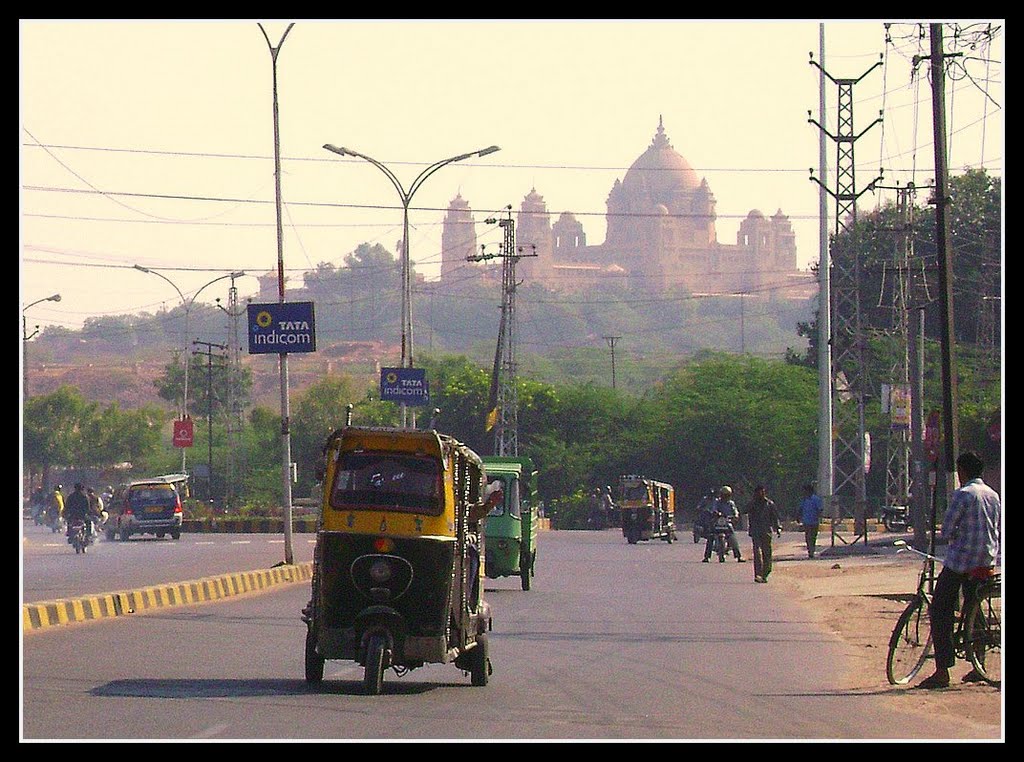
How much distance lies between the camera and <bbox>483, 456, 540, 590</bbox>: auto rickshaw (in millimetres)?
25828

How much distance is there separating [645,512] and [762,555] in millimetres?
21395

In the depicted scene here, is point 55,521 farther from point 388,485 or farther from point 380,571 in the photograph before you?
point 380,571

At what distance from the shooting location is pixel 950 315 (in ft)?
76.6

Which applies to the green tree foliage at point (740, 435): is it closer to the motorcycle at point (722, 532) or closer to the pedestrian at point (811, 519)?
the pedestrian at point (811, 519)

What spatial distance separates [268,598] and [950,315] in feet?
32.1

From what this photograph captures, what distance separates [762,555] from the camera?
29.2 m

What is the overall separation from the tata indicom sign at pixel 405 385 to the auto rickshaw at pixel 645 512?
988 centimetres

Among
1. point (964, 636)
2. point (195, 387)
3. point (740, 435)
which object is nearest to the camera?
point (964, 636)

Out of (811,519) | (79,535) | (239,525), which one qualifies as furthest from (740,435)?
(79,535)

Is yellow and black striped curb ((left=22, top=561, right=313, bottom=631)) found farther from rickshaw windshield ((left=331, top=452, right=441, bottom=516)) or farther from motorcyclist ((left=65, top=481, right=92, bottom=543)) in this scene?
motorcyclist ((left=65, top=481, right=92, bottom=543))

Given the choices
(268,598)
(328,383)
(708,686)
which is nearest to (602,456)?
(328,383)

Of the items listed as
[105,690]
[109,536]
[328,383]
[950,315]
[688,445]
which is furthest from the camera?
[328,383]

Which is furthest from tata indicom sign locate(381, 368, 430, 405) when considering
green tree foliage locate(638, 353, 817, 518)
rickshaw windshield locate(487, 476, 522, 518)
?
green tree foliage locate(638, 353, 817, 518)

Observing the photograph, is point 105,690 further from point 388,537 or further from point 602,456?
point 602,456
